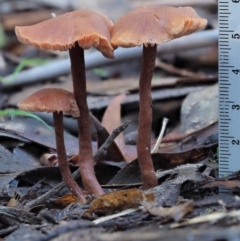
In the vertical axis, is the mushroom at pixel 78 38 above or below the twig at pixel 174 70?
above

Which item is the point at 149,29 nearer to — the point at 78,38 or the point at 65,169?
the point at 78,38

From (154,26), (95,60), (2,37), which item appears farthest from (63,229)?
(2,37)

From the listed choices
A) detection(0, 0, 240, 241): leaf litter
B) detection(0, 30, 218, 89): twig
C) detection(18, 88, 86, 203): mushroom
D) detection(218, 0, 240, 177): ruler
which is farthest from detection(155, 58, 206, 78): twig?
detection(18, 88, 86, 203): mushroom

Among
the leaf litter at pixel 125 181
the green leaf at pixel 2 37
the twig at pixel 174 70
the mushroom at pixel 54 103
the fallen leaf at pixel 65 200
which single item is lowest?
the fallen leaf at pixel 65 200

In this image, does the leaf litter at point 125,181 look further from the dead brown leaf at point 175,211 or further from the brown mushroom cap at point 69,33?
the brown mushroom cap at point 69,33

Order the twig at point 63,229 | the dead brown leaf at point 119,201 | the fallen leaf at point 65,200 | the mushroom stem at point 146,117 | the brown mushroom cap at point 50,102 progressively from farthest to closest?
the fallen leaf at point 65,200 < the mushroom stem at point 146,117 < the brown mushroom cap at point 50,102 < the dead brown leaf at point 119,201 < the twig at point 63,229

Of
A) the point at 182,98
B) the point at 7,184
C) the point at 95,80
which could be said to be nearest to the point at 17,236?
the point at 7,184

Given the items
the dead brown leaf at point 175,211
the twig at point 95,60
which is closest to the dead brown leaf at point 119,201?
the dead brown leaf at point 175,211
